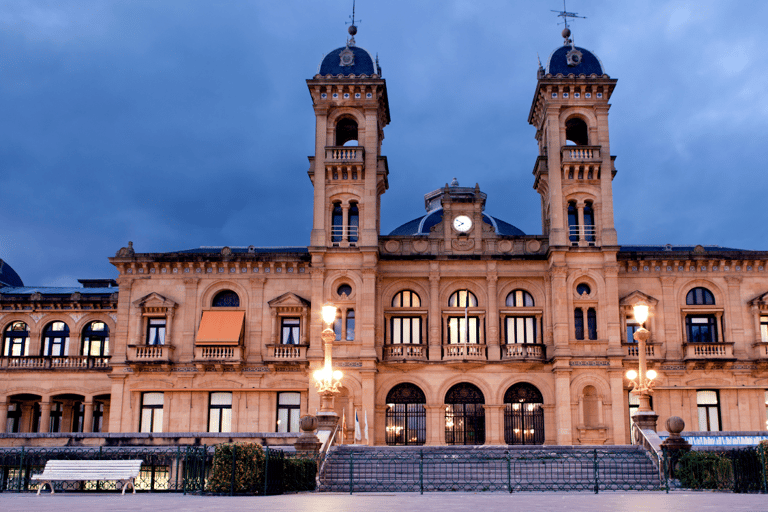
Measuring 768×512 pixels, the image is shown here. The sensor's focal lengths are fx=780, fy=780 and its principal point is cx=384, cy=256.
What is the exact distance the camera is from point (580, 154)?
44625 millimetres

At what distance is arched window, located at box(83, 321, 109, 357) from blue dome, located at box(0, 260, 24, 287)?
9.22 metres

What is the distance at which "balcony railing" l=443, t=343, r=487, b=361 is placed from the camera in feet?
139

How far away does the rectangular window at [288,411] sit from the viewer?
43.2 meters

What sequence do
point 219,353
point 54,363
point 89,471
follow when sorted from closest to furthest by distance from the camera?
point 89,471 < point 219,353 < point 54,363

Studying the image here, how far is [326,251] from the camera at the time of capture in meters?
43.3

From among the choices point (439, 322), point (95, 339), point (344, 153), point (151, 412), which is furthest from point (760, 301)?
point (95, 339)

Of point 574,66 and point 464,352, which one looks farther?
point 574,66

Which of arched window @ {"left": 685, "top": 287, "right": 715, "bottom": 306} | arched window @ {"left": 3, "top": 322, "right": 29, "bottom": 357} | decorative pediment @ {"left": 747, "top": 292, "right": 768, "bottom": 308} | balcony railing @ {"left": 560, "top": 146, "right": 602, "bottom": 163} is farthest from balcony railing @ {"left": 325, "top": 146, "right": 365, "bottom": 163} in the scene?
decorative pediment @ {"left": 747, "top": 292, "right": 768, "bottom": 308}

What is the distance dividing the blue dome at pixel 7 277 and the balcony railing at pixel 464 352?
31.6 meters

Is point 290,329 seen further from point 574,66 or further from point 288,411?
point 574,66

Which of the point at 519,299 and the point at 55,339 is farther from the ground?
the point at 519,299

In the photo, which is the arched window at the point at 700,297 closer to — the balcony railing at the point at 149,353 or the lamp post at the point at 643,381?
the lamp post at the point at 643,381

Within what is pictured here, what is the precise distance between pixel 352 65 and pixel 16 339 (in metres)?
27.0

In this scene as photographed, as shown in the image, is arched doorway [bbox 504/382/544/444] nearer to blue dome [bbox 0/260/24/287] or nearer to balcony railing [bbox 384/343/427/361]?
balcony railing [bbox 384/343/427/361]
